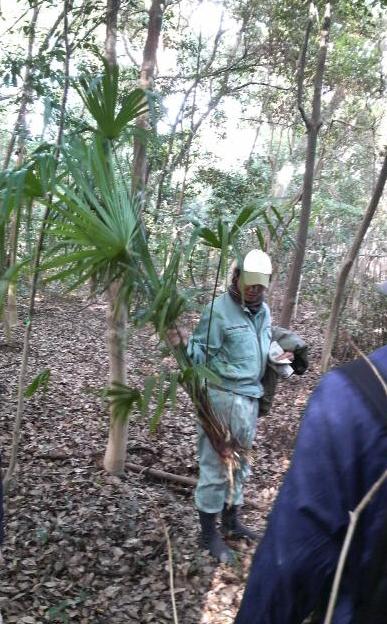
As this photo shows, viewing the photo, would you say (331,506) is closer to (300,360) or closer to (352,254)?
(300,360)

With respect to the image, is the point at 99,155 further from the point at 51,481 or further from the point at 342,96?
the point at 342,96

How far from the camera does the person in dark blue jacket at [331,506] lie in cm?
75

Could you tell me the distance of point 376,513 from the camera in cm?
75

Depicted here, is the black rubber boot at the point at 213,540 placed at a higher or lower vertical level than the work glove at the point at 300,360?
lower

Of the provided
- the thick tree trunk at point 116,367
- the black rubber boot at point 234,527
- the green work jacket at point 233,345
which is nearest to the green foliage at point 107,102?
the thick tree trunk at point 116,367

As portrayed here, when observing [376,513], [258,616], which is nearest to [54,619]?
[258,616]

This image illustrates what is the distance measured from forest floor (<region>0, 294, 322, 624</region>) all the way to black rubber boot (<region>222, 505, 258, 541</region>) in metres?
0.07

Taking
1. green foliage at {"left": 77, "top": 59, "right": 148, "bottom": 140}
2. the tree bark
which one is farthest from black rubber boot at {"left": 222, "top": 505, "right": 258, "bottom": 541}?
the tree bark

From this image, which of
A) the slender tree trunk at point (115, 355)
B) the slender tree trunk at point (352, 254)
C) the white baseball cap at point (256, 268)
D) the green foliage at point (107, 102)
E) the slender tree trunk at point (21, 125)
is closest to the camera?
the green foliage at point (107, 102)

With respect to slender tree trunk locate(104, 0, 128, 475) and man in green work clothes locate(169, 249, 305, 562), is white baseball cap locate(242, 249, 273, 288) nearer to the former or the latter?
man in green work clothes locate(169, 249, 305, 562)

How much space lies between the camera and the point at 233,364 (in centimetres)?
287

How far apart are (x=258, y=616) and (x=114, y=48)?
169 inches

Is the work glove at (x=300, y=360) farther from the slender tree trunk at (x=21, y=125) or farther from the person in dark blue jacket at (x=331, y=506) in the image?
the slender tree trunk at (x=21, y=125)

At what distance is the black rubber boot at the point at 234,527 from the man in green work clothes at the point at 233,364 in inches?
6.6
